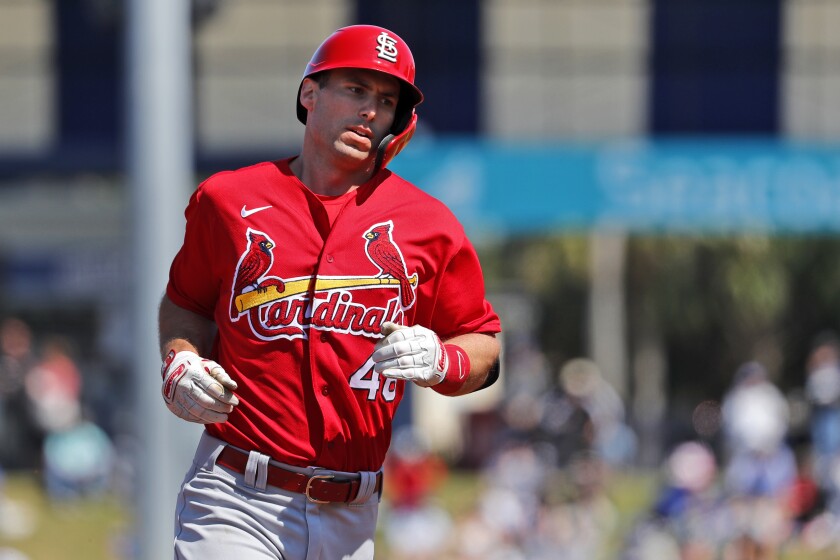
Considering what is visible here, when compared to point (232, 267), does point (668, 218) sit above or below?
below

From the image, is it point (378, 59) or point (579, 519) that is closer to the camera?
point (378, 59)

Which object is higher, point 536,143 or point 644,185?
point 644,185

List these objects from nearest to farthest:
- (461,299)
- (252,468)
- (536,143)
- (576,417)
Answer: (252,468) < (461,299) < (576,417) < (536,143)

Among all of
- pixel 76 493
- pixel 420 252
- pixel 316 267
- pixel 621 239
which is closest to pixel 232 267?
pixel 316 267

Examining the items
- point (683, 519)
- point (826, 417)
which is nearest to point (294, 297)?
point (683, 519)

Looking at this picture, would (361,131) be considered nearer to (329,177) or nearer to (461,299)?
(329,177)

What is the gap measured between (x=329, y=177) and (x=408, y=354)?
0.68 meters

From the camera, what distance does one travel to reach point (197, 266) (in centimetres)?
426

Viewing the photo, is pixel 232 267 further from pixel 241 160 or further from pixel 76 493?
pixel 241 160

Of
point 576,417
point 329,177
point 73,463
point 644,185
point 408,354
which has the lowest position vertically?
point 73,463

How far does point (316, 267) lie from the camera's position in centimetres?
414

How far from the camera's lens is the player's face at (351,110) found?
13.9ft

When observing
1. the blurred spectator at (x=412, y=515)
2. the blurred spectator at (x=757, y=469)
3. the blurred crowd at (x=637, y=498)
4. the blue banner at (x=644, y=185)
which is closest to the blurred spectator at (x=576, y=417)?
the blurred crowd at (x=637, y=498)

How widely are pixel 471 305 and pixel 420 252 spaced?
0.87 feet
